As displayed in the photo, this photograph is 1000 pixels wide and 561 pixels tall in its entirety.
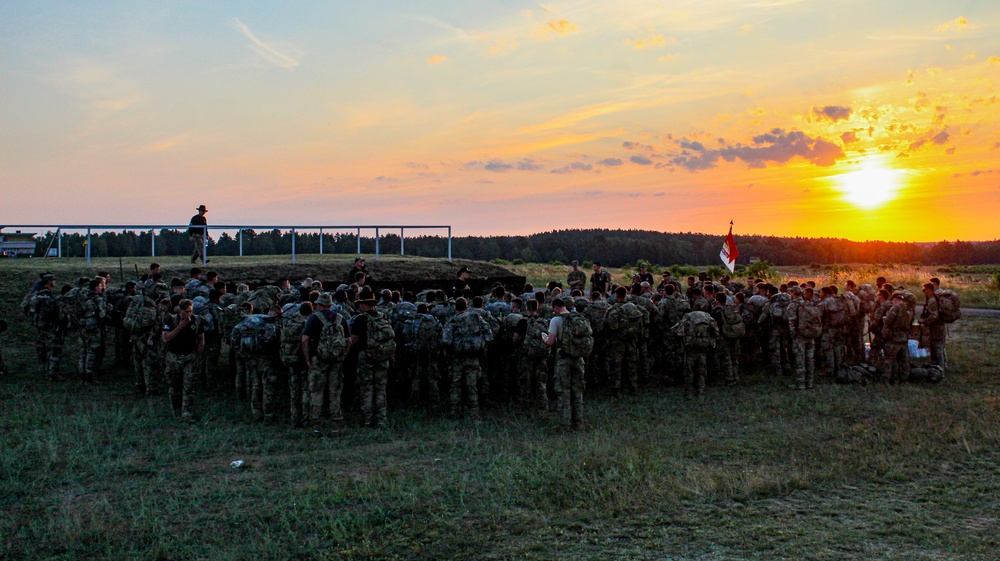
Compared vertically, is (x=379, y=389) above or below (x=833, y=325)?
below

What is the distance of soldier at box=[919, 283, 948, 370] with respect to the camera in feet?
59.1

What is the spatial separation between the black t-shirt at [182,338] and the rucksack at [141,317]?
191 cm

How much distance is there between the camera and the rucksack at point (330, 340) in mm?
12562

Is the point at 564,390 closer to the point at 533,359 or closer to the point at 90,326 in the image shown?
the point at 533,359

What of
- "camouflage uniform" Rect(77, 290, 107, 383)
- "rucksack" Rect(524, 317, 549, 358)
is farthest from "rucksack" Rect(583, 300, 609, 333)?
"camouflage uniform" Rect(77, 290, 107, 383)

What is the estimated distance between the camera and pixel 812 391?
16.1 metres

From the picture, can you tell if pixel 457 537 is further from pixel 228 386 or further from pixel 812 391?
pixel 812 391

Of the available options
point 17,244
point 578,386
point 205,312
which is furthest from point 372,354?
point 17,244

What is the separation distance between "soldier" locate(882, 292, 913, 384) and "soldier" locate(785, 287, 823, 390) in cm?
163

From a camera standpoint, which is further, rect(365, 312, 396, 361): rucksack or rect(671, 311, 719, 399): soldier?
rect(671, 311, 719, 399): soldier

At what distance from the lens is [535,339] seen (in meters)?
Result: 13.9

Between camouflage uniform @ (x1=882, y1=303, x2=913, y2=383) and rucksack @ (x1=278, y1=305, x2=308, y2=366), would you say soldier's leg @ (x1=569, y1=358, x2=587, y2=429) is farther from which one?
camouflage uniform @ (x1=882, y1=303, x2=913, y2=383)

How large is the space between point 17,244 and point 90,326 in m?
13.4

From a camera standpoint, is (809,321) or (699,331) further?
(809,321)
